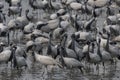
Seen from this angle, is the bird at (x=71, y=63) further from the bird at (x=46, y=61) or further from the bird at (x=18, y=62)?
the bird at (x=18, y=62)

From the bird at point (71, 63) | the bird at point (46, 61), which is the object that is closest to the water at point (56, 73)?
the bird at point (46, 61)

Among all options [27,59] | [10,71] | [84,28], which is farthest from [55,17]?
[10,71]

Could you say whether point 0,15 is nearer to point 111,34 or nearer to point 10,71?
point 111,34

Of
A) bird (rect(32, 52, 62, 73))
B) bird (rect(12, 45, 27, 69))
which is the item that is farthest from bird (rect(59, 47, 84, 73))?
bird (rect(12, 45, 27, 69))

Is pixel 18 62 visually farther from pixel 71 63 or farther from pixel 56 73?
pixel 71 63

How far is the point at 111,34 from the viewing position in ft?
70.6

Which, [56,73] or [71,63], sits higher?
[71,63]

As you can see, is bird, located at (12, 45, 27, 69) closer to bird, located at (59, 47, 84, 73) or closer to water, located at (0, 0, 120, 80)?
water, located at (0, 0, 120, 80)

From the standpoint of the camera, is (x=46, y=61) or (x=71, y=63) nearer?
(x=71, y=63)

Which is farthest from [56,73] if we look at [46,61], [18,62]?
[18,62]

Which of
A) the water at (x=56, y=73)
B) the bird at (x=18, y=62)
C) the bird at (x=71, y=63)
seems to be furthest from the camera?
the bird at (x=18, y=62)

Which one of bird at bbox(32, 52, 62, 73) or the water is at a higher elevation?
bird at bbox(32, 52, 62, 73)

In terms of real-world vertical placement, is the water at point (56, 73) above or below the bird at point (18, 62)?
below

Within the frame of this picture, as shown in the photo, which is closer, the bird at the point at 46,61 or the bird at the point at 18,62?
the bird at the point at 46,61
